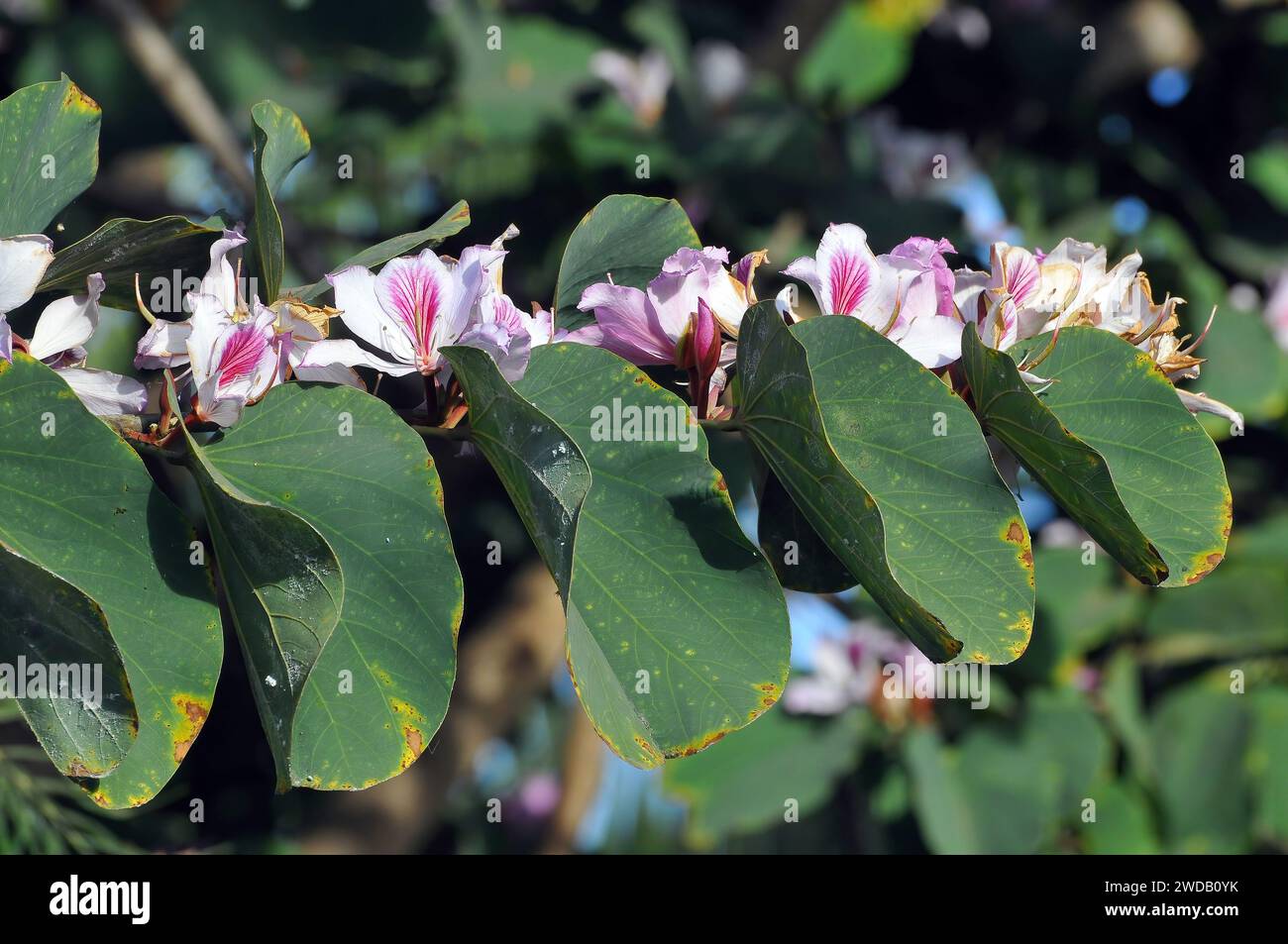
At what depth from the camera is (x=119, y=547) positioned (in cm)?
56

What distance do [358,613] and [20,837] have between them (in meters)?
0.65

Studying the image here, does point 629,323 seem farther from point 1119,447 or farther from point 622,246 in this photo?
point 1119,447

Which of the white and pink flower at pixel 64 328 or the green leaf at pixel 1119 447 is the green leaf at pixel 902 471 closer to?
the green leaf at pixel 1119 447

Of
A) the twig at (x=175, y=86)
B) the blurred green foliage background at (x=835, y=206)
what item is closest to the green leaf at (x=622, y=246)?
the blurred green foliage background at (x=835, y=206)

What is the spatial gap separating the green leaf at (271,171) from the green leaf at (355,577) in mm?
91

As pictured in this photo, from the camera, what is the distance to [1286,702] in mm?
1956

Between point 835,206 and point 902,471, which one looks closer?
point 902,471

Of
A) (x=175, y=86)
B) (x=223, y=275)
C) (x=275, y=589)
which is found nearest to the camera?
(x=275, y=589)

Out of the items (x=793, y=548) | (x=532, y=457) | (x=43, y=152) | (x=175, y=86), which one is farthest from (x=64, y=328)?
(x=175, y=86)

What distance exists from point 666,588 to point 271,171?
30cm

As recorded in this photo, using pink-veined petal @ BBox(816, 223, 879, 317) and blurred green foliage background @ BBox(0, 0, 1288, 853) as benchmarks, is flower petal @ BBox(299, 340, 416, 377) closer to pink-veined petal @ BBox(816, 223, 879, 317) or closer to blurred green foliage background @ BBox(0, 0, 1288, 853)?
pink-veined petal @ BBox(816, 223, 879, 317)

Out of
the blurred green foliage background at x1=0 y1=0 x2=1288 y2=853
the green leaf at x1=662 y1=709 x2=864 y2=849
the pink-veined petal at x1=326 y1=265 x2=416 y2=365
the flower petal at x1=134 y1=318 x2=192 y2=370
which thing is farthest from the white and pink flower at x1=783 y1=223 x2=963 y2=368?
the green leaf at x1=662 y1=709 x2=864 y2=849

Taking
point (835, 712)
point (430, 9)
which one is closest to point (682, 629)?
point (835, 712)

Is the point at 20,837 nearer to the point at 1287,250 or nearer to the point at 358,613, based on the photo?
the point at 358,613
